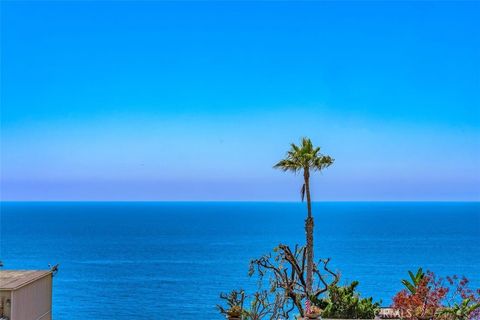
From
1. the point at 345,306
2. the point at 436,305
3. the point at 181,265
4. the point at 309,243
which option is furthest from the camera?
the point at 181,265

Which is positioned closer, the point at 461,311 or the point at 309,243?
the point at 461,311

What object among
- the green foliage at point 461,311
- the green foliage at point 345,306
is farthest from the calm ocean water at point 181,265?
the green foliage at point 461,311

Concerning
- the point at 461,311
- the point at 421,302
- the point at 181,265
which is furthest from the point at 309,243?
the point at 181,265

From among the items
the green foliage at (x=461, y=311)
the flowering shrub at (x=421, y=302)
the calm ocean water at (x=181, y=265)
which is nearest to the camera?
the green foliage at (x=461, y=311)

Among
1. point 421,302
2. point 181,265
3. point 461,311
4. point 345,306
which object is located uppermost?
point 421,302

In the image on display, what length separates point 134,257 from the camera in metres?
152

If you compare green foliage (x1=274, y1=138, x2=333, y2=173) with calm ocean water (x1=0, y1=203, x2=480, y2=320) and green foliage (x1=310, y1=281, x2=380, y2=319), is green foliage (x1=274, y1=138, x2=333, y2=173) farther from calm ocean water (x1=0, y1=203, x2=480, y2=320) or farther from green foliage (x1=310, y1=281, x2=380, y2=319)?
calm ocean water (x1=0, y1=203, x2=480, y2=320)

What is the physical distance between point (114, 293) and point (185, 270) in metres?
26.0

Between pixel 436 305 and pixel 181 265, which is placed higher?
pixel 436 305

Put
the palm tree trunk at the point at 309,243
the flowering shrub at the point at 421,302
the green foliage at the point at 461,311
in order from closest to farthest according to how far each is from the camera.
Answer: the green foliage at the point at 461,311, the flowering shrub at the point at 421,302, the palm tree trunk at the point at 309,243

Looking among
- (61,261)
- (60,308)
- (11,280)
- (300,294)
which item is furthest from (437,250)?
(11,280)

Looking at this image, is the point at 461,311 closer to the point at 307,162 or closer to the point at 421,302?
the point at 421,302

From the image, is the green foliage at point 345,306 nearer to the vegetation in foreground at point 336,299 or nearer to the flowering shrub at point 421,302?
the vegetation in foreground at point 336,299

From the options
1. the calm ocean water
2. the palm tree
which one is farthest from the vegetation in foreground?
the calm ocean water
